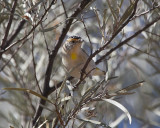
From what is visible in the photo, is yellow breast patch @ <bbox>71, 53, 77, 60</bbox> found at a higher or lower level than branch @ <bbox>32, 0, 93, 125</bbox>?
higher

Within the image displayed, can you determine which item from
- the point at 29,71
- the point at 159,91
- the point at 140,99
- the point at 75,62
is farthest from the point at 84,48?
the point at 140,99

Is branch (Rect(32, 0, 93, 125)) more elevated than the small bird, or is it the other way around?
the small bird

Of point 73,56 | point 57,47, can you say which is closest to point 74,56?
point 73,56

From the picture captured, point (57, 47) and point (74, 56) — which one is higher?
point (74, 56)

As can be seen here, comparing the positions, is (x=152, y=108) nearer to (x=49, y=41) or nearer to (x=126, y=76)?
(x=126, y=76)

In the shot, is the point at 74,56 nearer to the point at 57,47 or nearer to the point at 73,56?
the point at 73,56

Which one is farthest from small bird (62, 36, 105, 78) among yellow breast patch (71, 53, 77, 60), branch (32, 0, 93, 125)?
branch (32, 0, 93, 125)

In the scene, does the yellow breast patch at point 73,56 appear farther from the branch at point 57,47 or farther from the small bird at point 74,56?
the branch at point 57,47

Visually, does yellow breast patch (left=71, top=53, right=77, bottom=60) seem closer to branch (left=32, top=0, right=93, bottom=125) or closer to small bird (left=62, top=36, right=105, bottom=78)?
small bird (left=62, top=36, right=105, bottom=78)

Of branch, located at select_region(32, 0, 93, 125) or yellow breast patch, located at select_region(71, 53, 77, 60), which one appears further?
yellow breast patch, located at select_region(71, 53, 77, 60)

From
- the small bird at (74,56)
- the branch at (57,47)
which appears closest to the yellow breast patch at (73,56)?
the small bird at (74,56)

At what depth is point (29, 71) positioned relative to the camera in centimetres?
224

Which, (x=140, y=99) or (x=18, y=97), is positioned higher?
(x=140, y=99)

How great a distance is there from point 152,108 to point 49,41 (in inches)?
33.5
